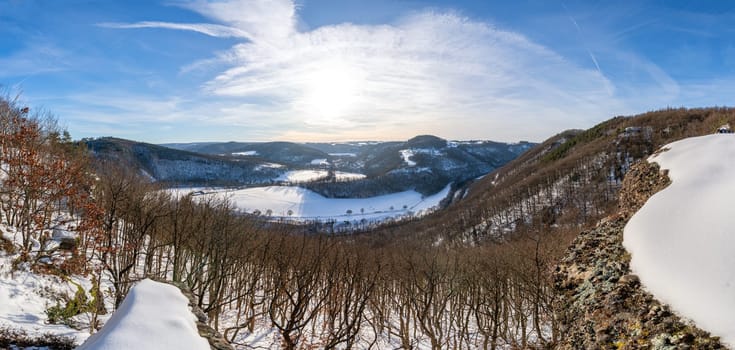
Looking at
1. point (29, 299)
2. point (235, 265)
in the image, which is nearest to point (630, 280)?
point (29, 299)

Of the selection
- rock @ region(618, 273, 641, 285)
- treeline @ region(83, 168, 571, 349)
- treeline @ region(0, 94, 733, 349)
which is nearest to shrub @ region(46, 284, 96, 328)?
treeline @ region(0, 94, 733, 349)

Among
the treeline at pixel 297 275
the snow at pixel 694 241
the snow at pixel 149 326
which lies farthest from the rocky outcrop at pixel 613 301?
the treeline at pixel 297 275

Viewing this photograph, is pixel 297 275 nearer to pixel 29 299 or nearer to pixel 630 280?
pixel 29 299

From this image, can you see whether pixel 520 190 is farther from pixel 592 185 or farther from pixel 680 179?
pixel 680 179

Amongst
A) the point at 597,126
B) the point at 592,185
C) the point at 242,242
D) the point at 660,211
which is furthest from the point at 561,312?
the point at 597,126

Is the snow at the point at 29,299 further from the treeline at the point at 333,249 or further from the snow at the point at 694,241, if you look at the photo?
the snow at the point at 694,241

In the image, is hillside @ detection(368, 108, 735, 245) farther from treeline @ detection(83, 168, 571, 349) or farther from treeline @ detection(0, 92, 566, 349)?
treeline @ detection(0, 92, 566, 349)
